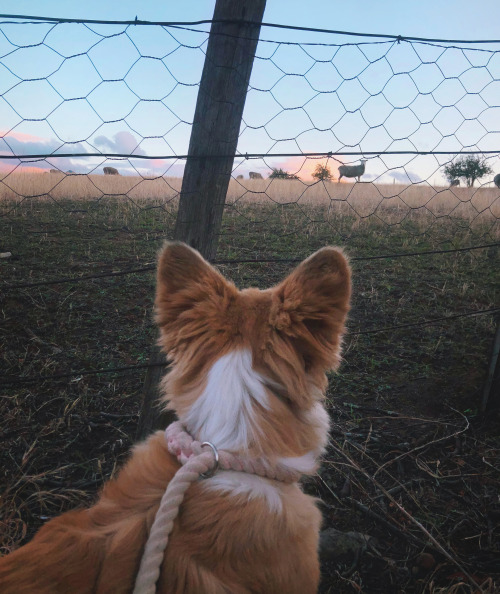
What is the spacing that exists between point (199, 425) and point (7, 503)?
1.63 m

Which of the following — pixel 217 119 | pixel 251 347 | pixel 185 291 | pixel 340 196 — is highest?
pixel 340 196

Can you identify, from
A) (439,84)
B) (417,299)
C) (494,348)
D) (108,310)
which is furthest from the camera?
(417,299)

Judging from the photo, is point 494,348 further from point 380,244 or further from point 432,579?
point 380,244

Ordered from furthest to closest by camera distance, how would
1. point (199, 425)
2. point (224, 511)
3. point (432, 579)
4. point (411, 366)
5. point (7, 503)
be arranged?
point (411, 366) < point (7, 503) < point (432, 579) < point (199, 425) < point (224, 511)

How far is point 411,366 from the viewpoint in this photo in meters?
3.88

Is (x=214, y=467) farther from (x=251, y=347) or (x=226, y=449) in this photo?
(x=251, y=347)

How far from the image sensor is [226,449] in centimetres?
135

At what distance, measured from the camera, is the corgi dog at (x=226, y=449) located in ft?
3.96

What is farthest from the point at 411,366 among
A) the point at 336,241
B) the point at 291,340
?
the point at 336,241

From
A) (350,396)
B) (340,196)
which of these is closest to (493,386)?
(350,396)

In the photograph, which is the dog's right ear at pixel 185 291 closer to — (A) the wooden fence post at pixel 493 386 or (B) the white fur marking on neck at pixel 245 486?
(B) the white fur marking on neck at pixel 245 486

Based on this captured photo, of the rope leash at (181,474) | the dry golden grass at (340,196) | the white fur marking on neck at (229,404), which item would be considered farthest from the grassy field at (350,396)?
the white fur marking on neck at (229,404)

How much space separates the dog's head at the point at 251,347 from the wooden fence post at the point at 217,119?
2.20ft

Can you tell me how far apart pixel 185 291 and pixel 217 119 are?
3.19ft
